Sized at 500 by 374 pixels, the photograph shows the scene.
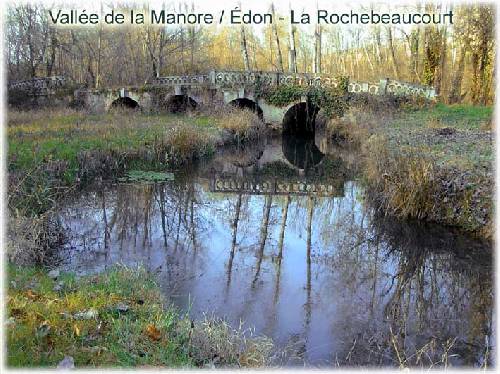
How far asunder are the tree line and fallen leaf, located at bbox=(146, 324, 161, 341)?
2406 centimetres

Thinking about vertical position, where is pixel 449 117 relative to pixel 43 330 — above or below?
above

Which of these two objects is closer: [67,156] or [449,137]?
[67,156]

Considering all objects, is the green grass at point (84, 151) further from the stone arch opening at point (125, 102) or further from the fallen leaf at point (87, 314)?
the stone arch opening at point (125, 102)

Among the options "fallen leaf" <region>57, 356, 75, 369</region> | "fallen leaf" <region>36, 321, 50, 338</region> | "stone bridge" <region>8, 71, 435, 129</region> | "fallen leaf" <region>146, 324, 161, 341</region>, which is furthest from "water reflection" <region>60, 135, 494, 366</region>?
"stone bridge" <region>8, 71, 435, 129</region>

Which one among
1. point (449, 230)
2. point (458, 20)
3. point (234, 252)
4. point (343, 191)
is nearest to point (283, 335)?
point (234, 252)

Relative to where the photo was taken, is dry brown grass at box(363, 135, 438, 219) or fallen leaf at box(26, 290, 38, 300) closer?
fallen leaf at box(26, 290, 38, 300)

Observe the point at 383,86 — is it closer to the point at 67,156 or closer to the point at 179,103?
the point at 179,103

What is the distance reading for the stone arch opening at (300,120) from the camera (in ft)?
90.2

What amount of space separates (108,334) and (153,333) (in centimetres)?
37

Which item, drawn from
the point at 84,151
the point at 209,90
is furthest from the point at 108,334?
the point at 209,90

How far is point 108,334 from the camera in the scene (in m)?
4.21

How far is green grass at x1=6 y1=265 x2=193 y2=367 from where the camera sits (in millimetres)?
3816

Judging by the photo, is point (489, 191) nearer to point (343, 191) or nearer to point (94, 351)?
point (343, 191)

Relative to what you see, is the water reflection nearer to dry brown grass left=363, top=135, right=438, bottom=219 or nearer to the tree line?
dry brown grass left=363, top=135, right=438, bottom=219
